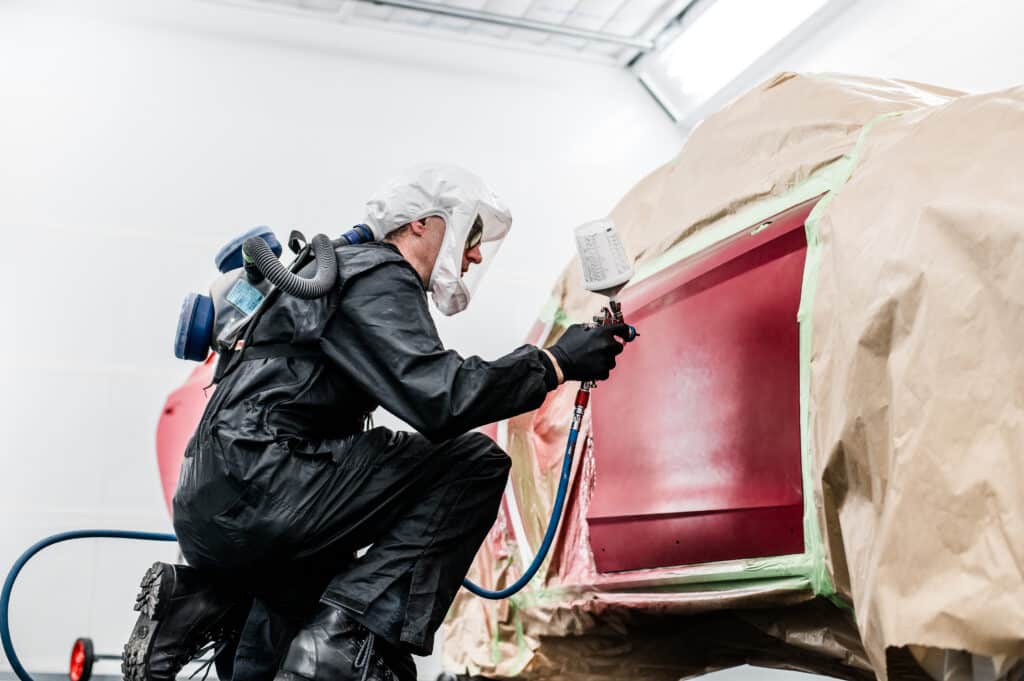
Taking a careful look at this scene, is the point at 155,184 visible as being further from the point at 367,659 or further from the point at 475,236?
the point at 367,659

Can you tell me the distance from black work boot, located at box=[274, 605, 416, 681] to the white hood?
0.70 metres

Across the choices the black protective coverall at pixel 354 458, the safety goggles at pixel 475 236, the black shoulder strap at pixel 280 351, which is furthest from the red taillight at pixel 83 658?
the safety goggles at pixel 475 236

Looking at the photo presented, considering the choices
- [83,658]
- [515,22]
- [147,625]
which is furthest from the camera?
[515,22]

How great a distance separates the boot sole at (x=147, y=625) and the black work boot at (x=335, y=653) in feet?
1.35

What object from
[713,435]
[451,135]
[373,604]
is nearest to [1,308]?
[451,135]

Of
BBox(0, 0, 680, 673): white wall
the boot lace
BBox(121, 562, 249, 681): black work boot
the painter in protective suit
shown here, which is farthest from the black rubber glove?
BBox(0, 0, 680, 673): white wall

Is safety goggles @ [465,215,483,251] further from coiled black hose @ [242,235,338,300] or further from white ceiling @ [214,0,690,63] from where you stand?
white ceiling @ [214,0,690,63]

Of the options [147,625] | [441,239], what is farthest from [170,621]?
[441,239]

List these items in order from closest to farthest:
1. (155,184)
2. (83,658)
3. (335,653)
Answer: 1. (335,653)
2. (83,658)
3. (155,184)

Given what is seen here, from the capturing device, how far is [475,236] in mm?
2223

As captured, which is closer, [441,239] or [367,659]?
[367,659]

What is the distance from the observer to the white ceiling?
434cm

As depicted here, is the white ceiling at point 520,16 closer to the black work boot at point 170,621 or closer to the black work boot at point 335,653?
the black work boot at point 170,621

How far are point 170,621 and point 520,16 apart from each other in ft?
10.6
